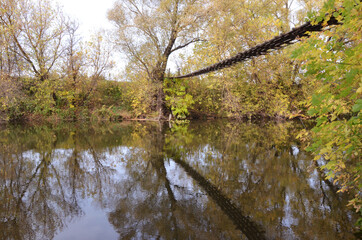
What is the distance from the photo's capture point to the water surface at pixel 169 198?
7.46 ft

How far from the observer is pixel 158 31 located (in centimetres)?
1575

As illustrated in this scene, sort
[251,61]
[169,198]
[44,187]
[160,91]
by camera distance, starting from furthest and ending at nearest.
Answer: [160,91] < [251,61] < [44,187] < [169,198]

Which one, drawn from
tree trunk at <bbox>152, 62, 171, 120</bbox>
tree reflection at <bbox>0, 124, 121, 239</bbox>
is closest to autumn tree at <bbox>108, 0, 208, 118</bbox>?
tree trunk at <bbox>152, 62, 171, 120</bbox>

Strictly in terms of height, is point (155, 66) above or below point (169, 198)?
above

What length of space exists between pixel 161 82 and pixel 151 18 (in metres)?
4.16

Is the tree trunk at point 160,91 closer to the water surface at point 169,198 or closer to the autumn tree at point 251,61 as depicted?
the autumn tree at point 251,61

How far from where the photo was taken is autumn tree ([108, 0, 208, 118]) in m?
15.1

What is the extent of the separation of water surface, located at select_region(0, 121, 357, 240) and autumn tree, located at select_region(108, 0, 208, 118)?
1127cm

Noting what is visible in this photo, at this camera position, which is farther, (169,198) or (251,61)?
(251,61)

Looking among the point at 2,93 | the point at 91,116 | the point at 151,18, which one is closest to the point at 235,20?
the point at 151,18

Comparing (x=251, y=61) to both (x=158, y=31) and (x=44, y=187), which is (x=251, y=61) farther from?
(x=44, y=187)

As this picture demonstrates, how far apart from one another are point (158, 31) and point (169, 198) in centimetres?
1453

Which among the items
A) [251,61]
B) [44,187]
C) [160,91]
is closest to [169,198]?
[44,187]

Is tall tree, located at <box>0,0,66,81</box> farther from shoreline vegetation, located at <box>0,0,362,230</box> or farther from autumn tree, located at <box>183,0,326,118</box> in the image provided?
autumn tree, located at <box>183,0,326,118</box>
